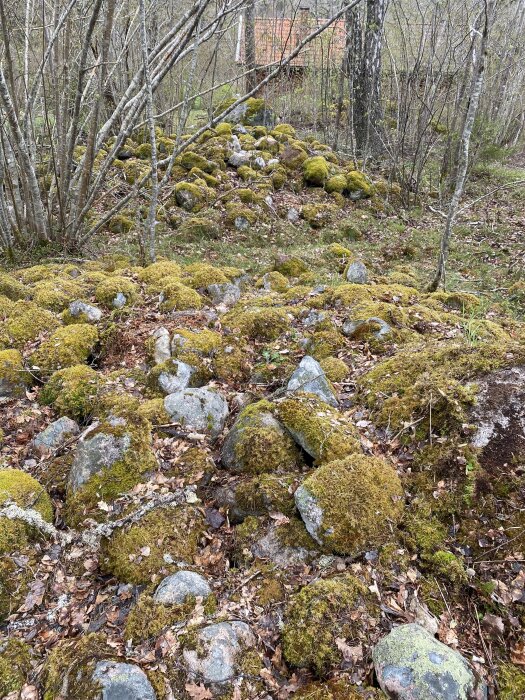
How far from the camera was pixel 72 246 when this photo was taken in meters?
7.71

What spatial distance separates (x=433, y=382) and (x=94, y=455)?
259cm

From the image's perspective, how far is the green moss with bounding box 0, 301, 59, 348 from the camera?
4.79 m

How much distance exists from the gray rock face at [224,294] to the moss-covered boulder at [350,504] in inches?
138

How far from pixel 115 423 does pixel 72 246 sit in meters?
5.40

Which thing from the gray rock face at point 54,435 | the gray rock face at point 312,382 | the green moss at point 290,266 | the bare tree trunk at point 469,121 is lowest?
the green moss at point 290,266

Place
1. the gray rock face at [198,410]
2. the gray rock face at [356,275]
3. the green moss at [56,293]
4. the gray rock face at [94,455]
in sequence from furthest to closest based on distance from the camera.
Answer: the gray rock face at [356,275]
the green moss at [56,293]
the gray rock face at [198,410]
the gray rock face at [94,455]

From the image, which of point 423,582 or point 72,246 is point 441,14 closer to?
point 72,246

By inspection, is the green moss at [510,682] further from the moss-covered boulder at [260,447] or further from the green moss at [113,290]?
the green moss at [113,290]

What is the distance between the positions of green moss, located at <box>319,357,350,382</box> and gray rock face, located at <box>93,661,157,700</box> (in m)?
2.72

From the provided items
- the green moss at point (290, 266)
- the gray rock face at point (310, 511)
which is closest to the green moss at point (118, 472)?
the gray rock face at point (310, 511)

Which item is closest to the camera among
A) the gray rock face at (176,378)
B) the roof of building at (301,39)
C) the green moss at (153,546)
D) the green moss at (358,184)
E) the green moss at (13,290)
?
the green moss at (153,546)

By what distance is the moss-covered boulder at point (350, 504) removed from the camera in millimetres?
2699

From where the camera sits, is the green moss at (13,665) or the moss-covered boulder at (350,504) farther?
the moss-covered boulder at (350,504)

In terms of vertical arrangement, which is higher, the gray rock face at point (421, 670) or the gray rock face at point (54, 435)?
the gray rock face at point (421, 670)
